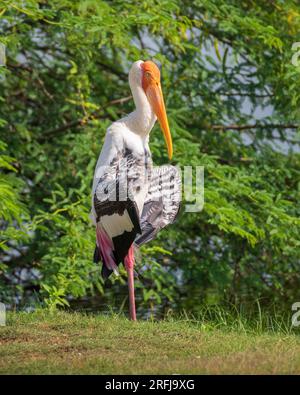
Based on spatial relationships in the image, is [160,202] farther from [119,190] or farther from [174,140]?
[174,140]

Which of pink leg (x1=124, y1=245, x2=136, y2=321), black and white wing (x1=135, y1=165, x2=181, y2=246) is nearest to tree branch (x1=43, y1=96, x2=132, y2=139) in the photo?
black and white wing (x1=135, y1=165, x2=181, y2=246)

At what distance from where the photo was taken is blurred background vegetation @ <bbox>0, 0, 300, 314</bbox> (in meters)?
9.94

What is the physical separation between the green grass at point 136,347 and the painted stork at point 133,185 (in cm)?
55

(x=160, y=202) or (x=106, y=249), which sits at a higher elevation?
(x=160, y=202)

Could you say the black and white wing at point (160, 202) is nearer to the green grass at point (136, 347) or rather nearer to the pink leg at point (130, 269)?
the pink leg at point (130, 269)

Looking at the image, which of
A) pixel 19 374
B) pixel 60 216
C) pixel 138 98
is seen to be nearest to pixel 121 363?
pixel 19 374

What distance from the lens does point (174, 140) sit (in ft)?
34.0

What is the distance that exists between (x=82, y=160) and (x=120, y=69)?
6.52 ft

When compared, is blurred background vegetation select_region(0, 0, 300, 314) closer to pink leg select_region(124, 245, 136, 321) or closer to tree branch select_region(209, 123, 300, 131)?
tree branch select_region(209, 123, 300, 131)

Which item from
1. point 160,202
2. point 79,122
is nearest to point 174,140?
point 79,122

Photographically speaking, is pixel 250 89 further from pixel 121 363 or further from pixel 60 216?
pixel 121 363

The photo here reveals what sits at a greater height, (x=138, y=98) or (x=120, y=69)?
(x=120, y=69)

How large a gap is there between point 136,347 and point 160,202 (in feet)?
5.55

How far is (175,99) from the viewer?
37.0ft
